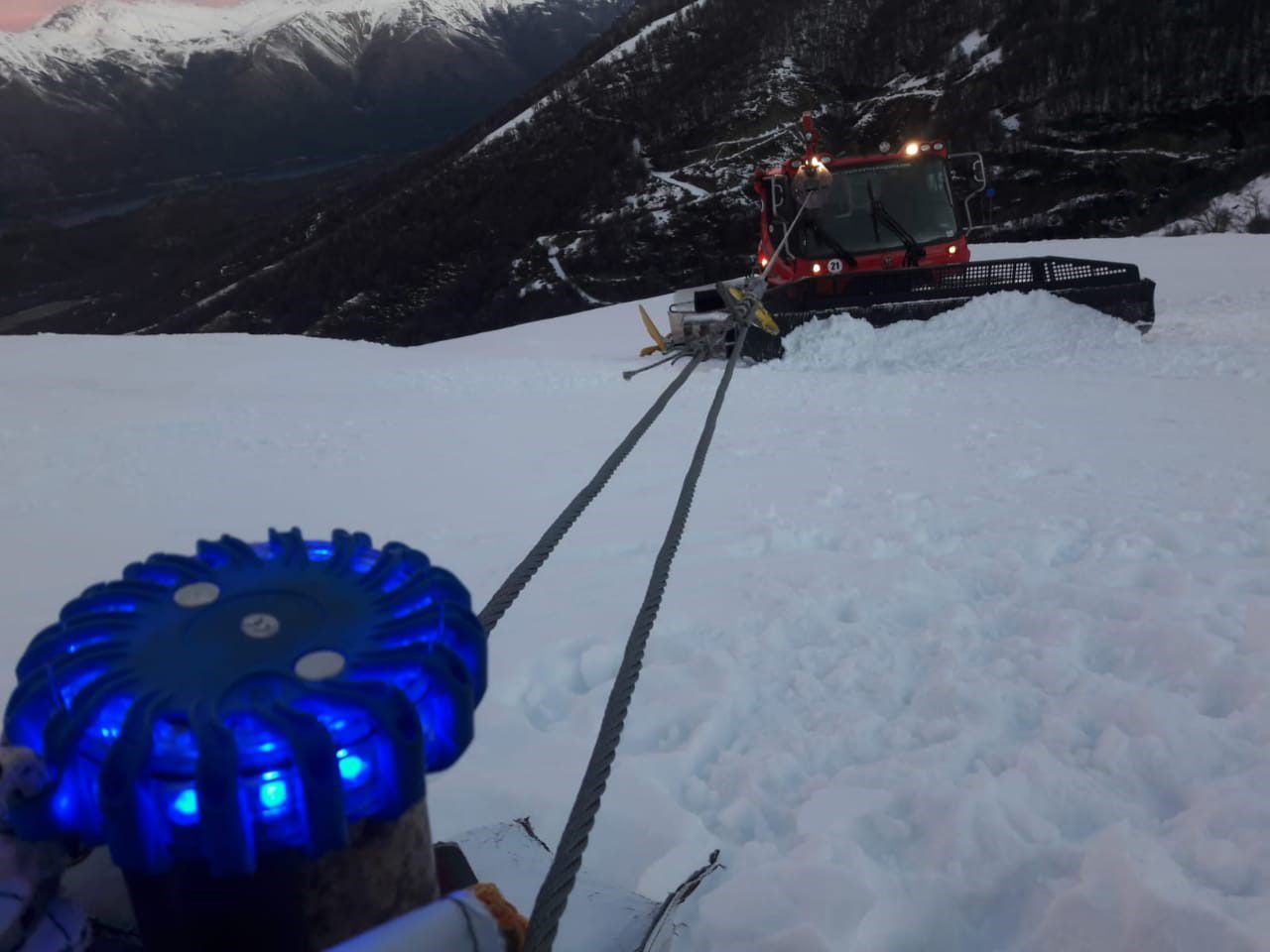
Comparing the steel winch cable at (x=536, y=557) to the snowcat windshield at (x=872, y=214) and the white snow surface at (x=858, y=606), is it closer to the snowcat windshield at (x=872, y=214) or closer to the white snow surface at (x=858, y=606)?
the white snow surface at (x=858, y=606)

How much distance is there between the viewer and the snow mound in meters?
8.56

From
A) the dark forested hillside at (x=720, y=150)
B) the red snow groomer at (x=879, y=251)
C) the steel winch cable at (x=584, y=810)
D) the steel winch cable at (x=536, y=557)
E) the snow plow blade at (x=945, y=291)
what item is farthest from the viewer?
the dark forested hillside at (x=720, y=150)

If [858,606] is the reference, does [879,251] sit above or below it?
below

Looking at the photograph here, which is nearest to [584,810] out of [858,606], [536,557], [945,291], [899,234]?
[536,557]

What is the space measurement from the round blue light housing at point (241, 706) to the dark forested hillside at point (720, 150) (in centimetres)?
4957

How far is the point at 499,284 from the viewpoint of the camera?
79.4 metres

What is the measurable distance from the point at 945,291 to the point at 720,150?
3397 inches

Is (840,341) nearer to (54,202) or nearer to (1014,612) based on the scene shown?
(1014,612)

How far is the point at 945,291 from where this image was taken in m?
9.41

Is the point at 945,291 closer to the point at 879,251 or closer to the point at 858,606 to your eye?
the point at 879,251

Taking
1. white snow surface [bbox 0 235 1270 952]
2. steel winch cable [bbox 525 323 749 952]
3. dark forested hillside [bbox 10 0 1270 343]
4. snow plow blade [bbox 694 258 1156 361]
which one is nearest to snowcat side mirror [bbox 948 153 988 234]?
snow plow blade [bbox 694 258 1156 361]

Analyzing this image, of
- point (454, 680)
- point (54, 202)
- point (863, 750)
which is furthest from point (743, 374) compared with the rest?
point (54, 202)

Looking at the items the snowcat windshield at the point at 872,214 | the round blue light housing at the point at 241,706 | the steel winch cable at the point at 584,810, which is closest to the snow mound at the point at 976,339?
the snowcat windshield at the point at 872,214

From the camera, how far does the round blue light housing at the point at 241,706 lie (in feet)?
3.00
